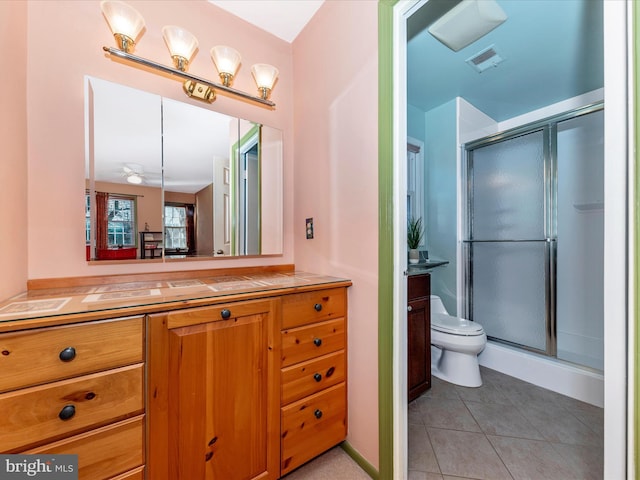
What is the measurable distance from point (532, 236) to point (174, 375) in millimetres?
2952

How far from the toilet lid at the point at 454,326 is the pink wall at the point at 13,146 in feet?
7.87

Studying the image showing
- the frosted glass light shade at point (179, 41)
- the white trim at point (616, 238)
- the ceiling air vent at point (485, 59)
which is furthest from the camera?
the ceiling air vent at point (485, 59)

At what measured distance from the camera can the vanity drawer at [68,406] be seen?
665mm

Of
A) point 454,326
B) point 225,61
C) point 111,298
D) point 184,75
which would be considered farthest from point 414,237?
point 111,298

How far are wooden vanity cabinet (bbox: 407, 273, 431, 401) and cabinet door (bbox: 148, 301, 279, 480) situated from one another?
3.26ft

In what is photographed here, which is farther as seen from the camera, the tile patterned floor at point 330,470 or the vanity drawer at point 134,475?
the tile patterned floor at point 330,470

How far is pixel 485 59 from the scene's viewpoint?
1.91 metres

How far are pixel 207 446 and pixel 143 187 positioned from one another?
1207 millimetres

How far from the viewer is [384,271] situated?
3.89ft

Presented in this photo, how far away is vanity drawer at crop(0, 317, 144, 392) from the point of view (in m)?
0.67

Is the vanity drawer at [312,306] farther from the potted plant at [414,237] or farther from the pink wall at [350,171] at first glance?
the potted plant at [414,237]

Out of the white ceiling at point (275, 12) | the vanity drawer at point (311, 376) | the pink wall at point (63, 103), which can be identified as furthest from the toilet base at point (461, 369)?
the white ceiling at point (275, 12)

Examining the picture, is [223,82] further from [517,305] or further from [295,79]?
[517,305]

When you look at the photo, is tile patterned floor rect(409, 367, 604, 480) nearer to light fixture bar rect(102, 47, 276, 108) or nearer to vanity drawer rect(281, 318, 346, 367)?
vanity drawer rect(281, 318, 346, 367)
